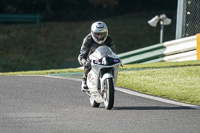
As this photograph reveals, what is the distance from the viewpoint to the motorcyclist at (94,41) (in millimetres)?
11023

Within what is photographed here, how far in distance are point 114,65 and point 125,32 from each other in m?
24.7

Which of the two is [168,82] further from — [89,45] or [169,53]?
[169,53]

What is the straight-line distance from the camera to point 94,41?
1131 centimetres

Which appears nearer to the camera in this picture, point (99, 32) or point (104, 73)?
point (104, 73)

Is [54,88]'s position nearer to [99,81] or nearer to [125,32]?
[99,81]

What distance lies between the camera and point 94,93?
11.0m

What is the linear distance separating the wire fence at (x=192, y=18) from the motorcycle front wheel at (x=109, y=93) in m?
9.87

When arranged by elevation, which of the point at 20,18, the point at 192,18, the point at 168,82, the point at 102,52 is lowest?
the point at 168,82

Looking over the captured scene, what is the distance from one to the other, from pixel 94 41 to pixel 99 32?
0.35 meters

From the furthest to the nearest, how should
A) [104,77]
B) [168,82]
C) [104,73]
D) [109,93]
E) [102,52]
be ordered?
[168,82], [102,52], [104,73], [104,77], [109,93]

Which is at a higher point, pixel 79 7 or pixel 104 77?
pixel 79 7

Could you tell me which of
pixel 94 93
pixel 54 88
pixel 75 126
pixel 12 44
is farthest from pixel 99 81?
pixel 12 44

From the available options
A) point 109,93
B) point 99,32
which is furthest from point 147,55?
point 109,93

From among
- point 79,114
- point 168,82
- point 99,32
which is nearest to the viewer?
point 79,114
